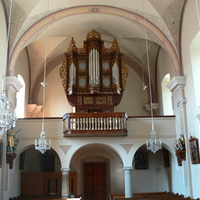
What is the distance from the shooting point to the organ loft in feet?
46.0

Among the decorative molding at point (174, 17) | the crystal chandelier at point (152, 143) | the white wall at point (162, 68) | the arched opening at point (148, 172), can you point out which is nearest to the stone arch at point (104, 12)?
the decorative molding at point (174, 17)

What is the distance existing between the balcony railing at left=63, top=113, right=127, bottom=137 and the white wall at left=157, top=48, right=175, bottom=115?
326 centimetres

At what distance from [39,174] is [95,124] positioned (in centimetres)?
468

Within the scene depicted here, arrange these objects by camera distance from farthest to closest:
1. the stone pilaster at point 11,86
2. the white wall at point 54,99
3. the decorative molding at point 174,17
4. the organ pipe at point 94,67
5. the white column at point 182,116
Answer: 1. the white wall at point 54,99
2. the organ pipe at point 94,67
3. the stone pilaster at point 11,86
4. the decorative molding at point 174,17
5. the white column at point 182,116

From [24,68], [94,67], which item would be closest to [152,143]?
[94,67]

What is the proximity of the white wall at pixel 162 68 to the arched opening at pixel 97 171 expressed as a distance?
368cm

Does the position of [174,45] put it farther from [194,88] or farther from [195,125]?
[195,125]

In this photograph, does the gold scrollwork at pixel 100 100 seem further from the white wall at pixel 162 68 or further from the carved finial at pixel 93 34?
the white wall at pixel 162 68

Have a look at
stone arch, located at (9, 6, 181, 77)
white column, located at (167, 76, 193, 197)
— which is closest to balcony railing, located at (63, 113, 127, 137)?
white column, located at (167, 76, 193, 197)

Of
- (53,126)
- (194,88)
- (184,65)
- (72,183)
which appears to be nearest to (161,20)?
(184,65)

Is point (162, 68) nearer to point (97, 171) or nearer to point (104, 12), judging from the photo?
point (104, 12)

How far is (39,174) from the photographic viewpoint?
50.6 feet

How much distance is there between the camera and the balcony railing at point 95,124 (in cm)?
1270

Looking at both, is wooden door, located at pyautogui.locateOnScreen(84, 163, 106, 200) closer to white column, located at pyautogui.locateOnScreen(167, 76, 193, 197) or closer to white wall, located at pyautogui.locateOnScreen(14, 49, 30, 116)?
white wall, located at pyautogui.locateOnScreen(14, 49, 30, 116)
